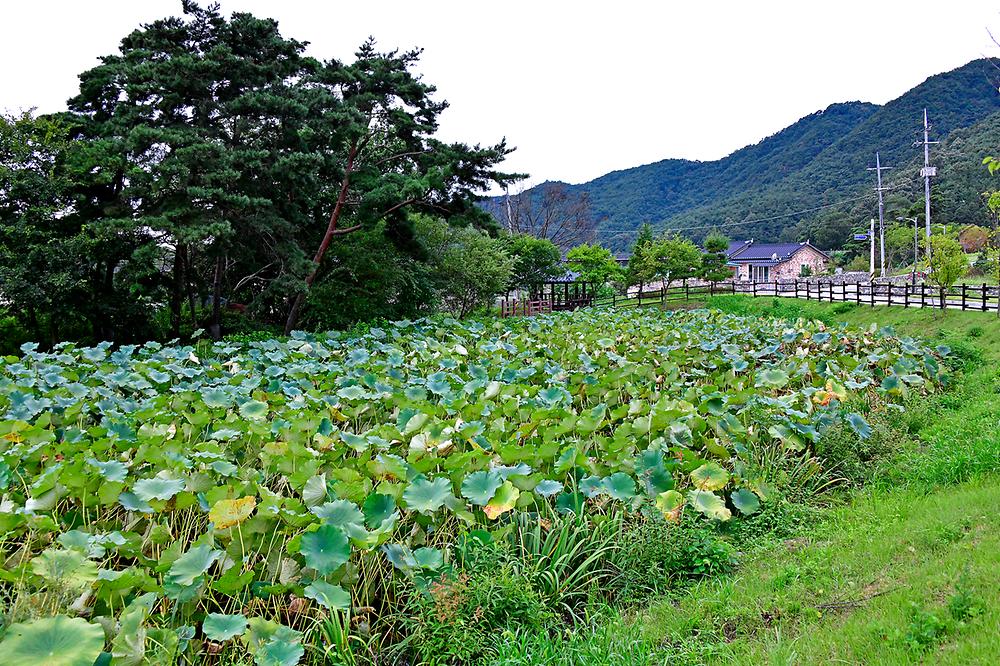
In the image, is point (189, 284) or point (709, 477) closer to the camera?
point (709, 477)

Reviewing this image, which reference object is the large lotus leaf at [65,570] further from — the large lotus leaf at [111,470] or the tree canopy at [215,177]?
the tree canopy at [215,177]

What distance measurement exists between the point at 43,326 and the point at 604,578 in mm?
16184

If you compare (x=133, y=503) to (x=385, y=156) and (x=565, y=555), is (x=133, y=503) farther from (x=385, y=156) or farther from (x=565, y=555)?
(x=385, y=156)

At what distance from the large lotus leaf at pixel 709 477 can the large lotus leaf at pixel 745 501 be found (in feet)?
0.61

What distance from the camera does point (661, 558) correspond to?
427 cm

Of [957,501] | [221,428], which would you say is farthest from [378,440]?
[957,501]

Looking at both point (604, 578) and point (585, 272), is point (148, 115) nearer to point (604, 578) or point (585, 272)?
point (604, 578)

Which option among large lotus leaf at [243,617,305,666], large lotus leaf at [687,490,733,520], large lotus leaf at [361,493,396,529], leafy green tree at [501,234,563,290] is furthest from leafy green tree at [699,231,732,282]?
large lotus leaf at [243,617,305,666]

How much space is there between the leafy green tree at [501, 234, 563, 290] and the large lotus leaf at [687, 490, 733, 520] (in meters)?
27.3

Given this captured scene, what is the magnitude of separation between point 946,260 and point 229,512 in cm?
2079

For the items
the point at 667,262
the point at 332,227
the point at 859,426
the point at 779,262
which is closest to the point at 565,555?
the point at 859,426

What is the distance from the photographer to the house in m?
53.8

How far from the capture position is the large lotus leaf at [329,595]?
317cm

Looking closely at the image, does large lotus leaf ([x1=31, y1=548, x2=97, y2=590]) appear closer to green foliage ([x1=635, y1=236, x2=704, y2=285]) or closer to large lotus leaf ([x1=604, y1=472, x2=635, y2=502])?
large lotus leaf ([x1=604, y1=472, x2=635, y2=502])
